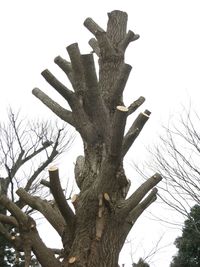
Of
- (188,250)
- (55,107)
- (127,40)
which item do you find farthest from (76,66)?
(188,250)

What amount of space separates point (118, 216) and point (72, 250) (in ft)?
1.66

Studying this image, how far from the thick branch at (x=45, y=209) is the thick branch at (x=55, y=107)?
912 millimetres

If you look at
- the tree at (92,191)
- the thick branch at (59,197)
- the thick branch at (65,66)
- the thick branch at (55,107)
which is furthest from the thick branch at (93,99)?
the thick branch at (59,197)

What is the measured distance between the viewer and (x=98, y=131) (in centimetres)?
380

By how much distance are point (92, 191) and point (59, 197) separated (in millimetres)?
384

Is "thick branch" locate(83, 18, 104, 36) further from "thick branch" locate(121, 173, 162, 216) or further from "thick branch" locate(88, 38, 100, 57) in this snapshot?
"thick branch" locate(121, 173, 162, 216)

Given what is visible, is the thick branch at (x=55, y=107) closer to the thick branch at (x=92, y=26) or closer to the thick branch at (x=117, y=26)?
the thick branch at (x=92, y=26)

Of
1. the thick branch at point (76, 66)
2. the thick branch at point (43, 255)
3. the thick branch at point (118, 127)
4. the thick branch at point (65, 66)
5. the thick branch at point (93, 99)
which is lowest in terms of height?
the thick branch at point (43, 255)

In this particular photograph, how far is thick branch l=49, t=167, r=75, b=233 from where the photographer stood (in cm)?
296

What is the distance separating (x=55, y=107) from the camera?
161 inches

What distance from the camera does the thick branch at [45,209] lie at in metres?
3.42

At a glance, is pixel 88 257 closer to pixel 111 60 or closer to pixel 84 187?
pixel 84 187

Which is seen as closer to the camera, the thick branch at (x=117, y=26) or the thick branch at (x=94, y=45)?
the thick branch at (x=117, y=26)

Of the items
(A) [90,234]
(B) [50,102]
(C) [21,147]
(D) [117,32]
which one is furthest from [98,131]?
(C) [21,147]
